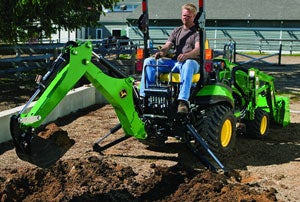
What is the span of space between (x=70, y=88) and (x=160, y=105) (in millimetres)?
1605

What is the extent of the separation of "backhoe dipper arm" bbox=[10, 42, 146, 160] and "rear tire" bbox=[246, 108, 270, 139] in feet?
7.56

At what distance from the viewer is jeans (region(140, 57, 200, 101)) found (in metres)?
5.86

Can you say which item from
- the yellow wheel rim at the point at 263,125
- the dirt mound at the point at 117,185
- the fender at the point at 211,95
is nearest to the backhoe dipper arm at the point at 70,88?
the dirt mound at the point at 117,185

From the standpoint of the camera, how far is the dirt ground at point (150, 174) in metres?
4.91

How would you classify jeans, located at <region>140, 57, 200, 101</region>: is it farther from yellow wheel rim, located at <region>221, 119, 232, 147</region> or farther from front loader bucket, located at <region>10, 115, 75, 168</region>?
front loader bucket, located at <region>10, 115, 75, 168</region>

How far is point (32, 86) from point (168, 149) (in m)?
6.63

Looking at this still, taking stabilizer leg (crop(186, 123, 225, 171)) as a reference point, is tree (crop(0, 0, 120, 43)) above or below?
above

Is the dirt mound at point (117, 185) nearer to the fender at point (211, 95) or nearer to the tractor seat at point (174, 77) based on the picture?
the fender at point (211, 95)

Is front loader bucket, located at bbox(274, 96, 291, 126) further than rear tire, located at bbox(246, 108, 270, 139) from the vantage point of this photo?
Yes

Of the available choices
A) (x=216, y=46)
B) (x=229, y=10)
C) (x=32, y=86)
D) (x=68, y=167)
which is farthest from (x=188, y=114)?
(x=229, y=10)

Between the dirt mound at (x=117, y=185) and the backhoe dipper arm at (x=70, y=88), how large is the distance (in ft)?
1.90

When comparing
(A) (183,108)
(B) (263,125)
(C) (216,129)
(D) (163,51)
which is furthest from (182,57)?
(B) (263,125)

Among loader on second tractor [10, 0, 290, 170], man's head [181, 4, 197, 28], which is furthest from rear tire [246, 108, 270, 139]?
man's head [181, 4, 197, 28]

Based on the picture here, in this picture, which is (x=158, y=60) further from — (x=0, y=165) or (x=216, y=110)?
(x=0, y=165)
